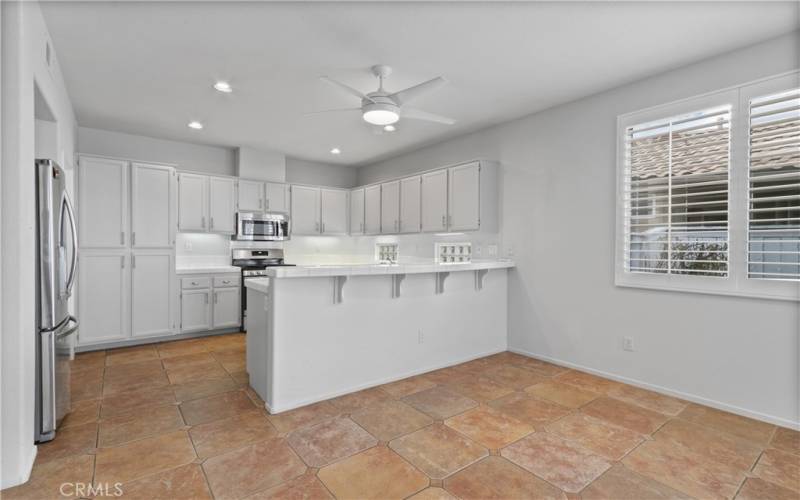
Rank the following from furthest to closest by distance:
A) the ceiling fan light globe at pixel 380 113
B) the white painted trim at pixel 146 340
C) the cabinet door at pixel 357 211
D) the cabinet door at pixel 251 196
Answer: the cabinet door at pixel 357 211, the cabinet door at pixel 251 196, the white painted trim at pixel 146 340, the ceiling fan light globe at pixel 380 113

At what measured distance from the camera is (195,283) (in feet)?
17.5

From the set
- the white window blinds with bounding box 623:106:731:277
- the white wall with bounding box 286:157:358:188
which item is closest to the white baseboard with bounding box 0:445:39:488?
the white window blinds with bounding box 623:106:731:277

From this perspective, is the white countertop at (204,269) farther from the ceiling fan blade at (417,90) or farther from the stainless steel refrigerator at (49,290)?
the ceiling fan blade at (417,90)

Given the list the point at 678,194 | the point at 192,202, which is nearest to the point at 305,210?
the point at 192,202

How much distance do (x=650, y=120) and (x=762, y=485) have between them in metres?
2.76

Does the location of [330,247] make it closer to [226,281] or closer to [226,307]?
[226,281]

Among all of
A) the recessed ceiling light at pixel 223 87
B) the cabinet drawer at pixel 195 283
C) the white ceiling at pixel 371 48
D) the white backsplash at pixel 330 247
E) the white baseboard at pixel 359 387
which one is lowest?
the white baseboard at pixel 359 387

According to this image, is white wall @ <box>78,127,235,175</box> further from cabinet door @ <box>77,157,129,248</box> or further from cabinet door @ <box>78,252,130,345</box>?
cabinet door @ <box>78,252,130,345</box>

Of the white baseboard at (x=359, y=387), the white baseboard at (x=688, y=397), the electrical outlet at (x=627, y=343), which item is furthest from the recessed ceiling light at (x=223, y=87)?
the electrical outlet at (x=627, y=343)

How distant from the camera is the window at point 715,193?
9.12 feet

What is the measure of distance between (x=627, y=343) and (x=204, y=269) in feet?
17.1

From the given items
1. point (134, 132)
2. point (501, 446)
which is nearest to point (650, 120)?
point (501, 446)

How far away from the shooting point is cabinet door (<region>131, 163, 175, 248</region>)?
16.0 feet

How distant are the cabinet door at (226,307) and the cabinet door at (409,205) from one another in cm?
261
